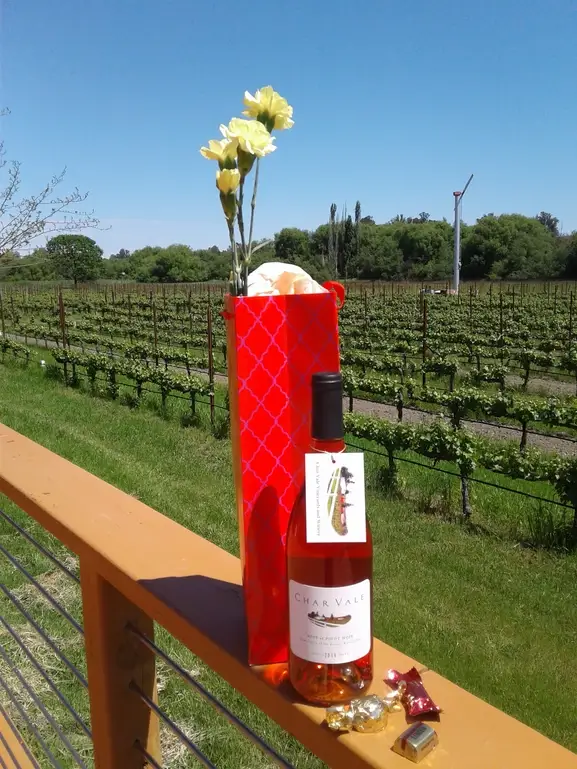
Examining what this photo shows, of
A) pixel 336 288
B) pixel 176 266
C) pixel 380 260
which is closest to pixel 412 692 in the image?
pixel 336 288

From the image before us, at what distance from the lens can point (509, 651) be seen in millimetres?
4477

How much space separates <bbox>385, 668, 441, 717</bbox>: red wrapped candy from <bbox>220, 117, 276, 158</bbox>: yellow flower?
56cm

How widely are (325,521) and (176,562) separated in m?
0.34

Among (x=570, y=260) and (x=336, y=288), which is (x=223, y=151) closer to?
(x=336, y=288)

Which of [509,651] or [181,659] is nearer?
[181,659]

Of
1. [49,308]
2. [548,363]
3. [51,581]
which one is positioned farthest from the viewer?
[49,308]

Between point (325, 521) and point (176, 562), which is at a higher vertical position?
point (325, 521)

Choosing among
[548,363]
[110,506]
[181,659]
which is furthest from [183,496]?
[548,363]

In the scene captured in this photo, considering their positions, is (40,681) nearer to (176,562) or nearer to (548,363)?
(176,562)

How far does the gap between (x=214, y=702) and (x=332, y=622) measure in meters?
0.21

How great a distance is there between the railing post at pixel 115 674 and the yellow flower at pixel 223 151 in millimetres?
598

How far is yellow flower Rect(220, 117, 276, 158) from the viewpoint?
0.72 m

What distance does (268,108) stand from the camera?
0.77m

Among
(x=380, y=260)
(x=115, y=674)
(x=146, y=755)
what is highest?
(x=380, y=260)
